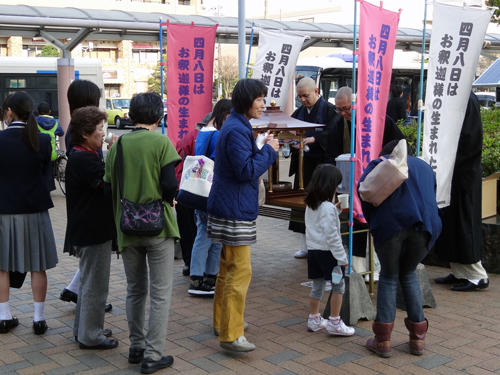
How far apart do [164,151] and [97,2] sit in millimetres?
52298

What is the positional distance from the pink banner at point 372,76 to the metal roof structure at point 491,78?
1055 centimetres

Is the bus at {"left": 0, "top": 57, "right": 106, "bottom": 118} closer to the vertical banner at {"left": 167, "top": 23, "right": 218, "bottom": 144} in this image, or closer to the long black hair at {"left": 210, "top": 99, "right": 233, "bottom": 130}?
the vertical banner at {"left": 167, "top": 23, "right": 218, "bottom": 144}

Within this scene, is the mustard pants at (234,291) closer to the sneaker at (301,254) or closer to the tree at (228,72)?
the sneaker at (301,254)

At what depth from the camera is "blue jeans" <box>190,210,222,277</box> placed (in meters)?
5.58

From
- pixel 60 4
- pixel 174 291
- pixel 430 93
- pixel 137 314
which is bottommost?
pixel 174 291

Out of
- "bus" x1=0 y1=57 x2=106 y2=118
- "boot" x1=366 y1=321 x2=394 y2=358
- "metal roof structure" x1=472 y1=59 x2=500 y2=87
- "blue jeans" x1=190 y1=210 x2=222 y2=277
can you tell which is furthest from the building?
"boot" x1=366 y1=321 x2=394 y2=358

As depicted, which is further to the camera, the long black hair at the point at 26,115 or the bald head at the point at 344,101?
the bald head at the point at 344,101

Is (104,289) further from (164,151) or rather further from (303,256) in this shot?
(303,256)

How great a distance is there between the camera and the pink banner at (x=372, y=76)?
15.2ft

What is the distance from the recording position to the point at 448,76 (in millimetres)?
5090

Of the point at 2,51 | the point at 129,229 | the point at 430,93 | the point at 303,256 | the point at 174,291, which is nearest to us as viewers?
the point at 129,229

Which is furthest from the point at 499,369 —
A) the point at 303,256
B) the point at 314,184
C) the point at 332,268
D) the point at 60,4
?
the point at 60,4

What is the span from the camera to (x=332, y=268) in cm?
443

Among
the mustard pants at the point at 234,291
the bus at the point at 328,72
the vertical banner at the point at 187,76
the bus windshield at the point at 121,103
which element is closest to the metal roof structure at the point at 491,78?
the bus at the point at 328,72
